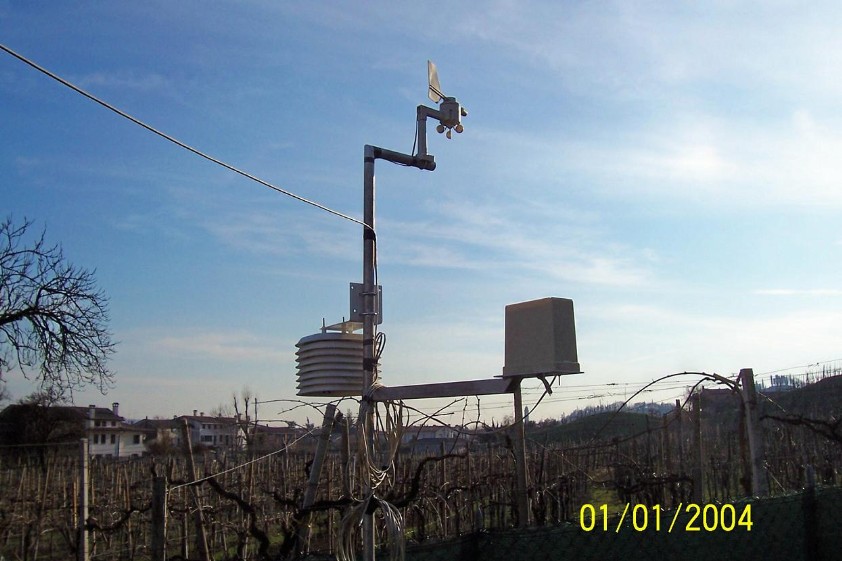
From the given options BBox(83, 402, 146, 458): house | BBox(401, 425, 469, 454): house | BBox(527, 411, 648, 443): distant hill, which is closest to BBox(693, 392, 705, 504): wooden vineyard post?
BBox(401, 425, 469, 454): house

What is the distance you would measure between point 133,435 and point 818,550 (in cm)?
5737

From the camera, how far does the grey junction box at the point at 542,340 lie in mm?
3402

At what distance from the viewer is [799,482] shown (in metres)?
15.5

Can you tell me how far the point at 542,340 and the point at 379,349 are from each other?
89cm

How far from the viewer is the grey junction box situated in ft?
11.2

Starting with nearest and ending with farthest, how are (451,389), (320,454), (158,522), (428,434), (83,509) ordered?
(451,389), (158,522), (320,454), (83,509), (428,434)

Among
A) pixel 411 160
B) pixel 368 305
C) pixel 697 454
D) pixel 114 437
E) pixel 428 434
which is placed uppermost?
pixel 411 160

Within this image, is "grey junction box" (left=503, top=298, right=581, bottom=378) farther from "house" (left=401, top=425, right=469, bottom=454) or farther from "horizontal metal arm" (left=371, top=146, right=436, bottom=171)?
"horizontal metal arm" (left=371, top=146, right=436, bottom=171)

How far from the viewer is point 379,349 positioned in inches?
154

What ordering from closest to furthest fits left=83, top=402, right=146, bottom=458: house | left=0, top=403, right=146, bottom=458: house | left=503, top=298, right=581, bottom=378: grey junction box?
left=503, top=298, right=581, bottom=378: grey junction box < left=0, top=403, right=146, bottom=458: house < left=83, top=402, right=146, bottom=458: house

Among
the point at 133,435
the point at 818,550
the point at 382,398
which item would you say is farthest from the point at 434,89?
the point at 133,435

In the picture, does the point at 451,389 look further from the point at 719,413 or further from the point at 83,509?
the point at 719,413

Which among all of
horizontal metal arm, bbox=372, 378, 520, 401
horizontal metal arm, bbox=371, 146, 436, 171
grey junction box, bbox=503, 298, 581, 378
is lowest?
horizontal metal arm, bbox=372, 378, 520, 401

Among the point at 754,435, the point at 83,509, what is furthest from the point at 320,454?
the point at 754,435
